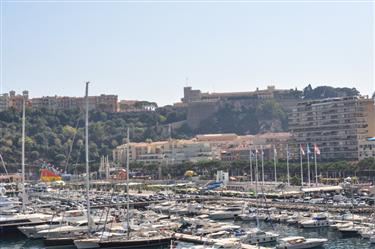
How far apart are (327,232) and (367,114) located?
63.5 metres

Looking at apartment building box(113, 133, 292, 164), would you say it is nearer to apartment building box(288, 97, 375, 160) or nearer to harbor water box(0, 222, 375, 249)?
apartment building box(288, 97, 375, 160)

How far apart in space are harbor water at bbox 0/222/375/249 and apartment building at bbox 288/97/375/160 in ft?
190

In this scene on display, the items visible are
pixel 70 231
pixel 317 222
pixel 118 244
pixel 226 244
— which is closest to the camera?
pixel 226 244

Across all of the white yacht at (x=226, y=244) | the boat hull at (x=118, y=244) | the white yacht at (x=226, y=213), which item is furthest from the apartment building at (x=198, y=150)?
the white yacht at (x=226, y=244)

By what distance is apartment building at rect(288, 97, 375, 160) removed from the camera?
10975cm

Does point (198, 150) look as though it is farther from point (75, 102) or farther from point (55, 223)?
point (55, 223)

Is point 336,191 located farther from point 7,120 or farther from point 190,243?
point 7,120

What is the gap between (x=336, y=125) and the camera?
4427 inches

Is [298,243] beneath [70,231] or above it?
beneath

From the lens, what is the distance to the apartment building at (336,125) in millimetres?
109750

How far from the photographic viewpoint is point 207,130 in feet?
570

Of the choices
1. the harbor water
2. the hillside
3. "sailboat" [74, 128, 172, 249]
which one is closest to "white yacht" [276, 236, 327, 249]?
the harbor water

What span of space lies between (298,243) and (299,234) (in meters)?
7.02

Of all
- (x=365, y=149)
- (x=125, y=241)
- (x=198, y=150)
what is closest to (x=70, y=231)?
(x=125, y=241)
